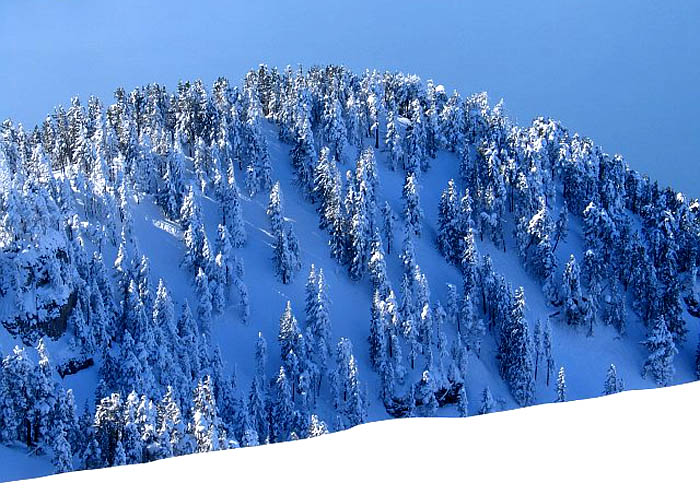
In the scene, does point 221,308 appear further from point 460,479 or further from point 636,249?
point 460,479

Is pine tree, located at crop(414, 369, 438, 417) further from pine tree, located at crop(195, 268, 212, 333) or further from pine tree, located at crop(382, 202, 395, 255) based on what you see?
pine tree, located at crop(195, 268, 212, 333)

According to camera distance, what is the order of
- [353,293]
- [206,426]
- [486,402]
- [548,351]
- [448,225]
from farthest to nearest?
[448,225], [548,351], [353,293], [486,402], [206,426]

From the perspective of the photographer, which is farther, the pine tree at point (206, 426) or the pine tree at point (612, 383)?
the pine tree at point (612, 383)

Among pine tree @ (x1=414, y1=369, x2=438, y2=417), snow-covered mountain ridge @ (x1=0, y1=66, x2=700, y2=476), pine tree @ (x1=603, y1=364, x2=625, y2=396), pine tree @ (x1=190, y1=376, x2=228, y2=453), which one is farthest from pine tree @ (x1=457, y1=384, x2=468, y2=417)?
pine tree @ (x1=190, y1=376, x2=228, y2=453)

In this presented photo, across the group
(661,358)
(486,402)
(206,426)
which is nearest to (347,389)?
(486,402)

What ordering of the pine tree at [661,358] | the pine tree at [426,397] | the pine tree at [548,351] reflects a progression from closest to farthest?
the pine tree at [426,397]
the pine tree at [548,351]
the pine tree at [661,358]

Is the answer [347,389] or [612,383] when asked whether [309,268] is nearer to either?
[347,389]

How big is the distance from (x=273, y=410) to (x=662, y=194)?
297ft

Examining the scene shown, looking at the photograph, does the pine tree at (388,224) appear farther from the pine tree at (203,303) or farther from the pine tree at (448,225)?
the pine tree at (203,303)

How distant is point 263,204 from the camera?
110 meters

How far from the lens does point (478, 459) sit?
986 cm

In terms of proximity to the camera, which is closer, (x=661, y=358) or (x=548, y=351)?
(x=548, y=351)

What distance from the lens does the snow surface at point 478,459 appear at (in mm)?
9070

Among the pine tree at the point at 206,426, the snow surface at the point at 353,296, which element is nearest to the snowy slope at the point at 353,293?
the snow surface at the point at 353,296
